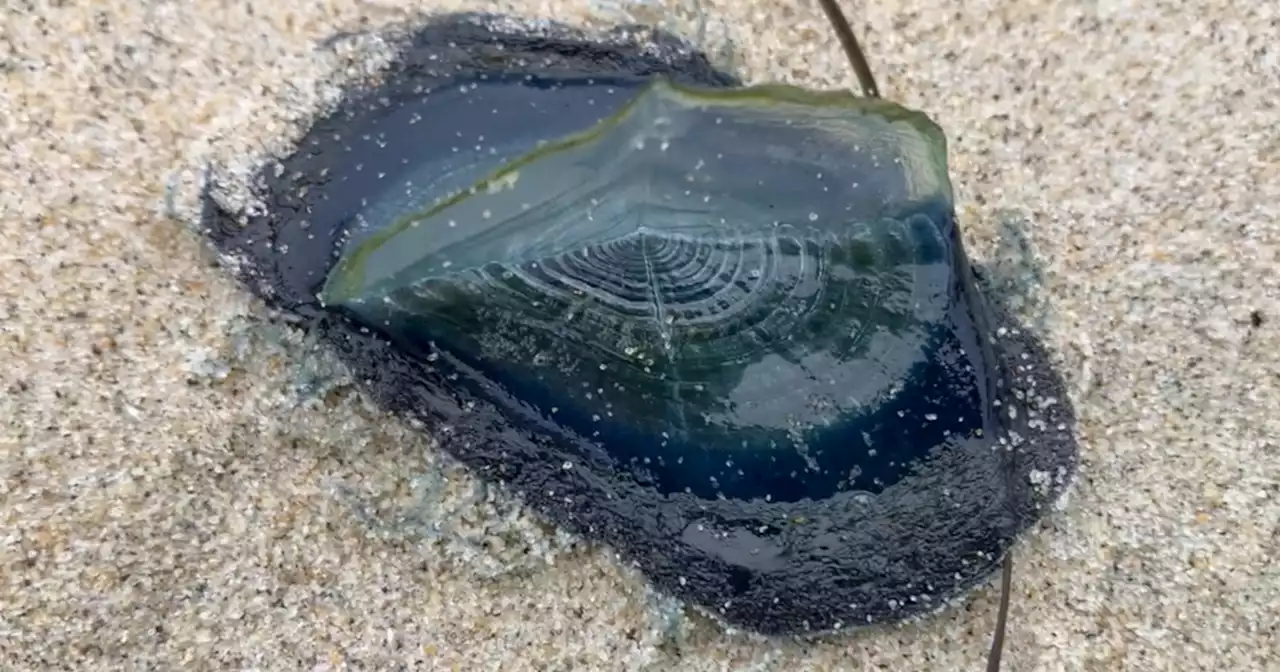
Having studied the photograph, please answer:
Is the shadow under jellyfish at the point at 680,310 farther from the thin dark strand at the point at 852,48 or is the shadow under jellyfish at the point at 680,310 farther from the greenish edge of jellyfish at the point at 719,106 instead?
the thin dark strand at the point at 852,48

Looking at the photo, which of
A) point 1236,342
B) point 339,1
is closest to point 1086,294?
point 1236,342

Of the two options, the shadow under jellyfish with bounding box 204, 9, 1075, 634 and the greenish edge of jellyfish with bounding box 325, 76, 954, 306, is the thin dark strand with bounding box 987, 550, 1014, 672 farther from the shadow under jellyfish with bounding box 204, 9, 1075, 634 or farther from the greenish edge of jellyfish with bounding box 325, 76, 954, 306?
the greenish edge of jellyfish with bounding box 325, 76, 954, 306

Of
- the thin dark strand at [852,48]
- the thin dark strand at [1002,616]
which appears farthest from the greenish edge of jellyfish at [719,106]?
the thin dark strand at [1002,616]

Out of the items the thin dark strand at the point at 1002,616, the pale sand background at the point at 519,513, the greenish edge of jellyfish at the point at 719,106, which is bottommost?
the thin dark strand at the point at 1002,616

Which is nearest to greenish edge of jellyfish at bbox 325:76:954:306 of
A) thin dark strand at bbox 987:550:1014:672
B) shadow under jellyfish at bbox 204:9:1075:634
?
shadow under jellyfish at bbox 204:9:1075:634

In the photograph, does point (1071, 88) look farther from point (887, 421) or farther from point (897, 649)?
point (897, 649)

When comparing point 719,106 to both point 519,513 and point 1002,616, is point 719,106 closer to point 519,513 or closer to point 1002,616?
point 519,513

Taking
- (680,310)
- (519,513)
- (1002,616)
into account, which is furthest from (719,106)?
(1002,616)
